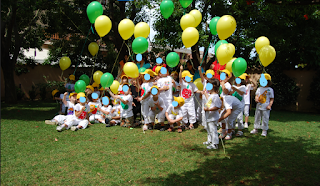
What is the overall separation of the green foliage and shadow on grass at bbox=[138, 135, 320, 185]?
759cm

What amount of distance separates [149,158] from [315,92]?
1087 cm

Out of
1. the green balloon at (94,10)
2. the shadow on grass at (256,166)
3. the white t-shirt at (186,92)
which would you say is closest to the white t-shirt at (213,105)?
the shadow on grass at (256,166)

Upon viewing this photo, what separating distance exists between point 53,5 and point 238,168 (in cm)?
977

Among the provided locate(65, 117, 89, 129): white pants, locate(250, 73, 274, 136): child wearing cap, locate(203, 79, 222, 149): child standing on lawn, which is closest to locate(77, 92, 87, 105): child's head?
locate(65, 117, 89, 129): white pants

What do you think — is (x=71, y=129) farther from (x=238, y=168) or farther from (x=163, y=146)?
(x=238, y=168)

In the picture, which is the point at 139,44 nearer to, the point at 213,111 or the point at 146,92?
the point at 146,92

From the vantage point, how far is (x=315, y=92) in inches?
464

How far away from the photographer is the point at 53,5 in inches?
399

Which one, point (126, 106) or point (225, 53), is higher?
point (225, 53)

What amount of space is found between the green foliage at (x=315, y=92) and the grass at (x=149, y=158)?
6.64m

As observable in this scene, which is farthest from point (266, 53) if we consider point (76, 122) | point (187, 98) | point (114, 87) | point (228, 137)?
point (76, 122)

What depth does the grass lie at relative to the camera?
343 cm

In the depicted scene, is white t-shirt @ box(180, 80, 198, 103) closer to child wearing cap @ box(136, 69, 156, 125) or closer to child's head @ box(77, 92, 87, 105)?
child wearing cap @ box(136, 69, 156, 125)

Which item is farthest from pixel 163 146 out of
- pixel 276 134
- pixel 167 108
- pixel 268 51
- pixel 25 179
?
pixel 276 134
